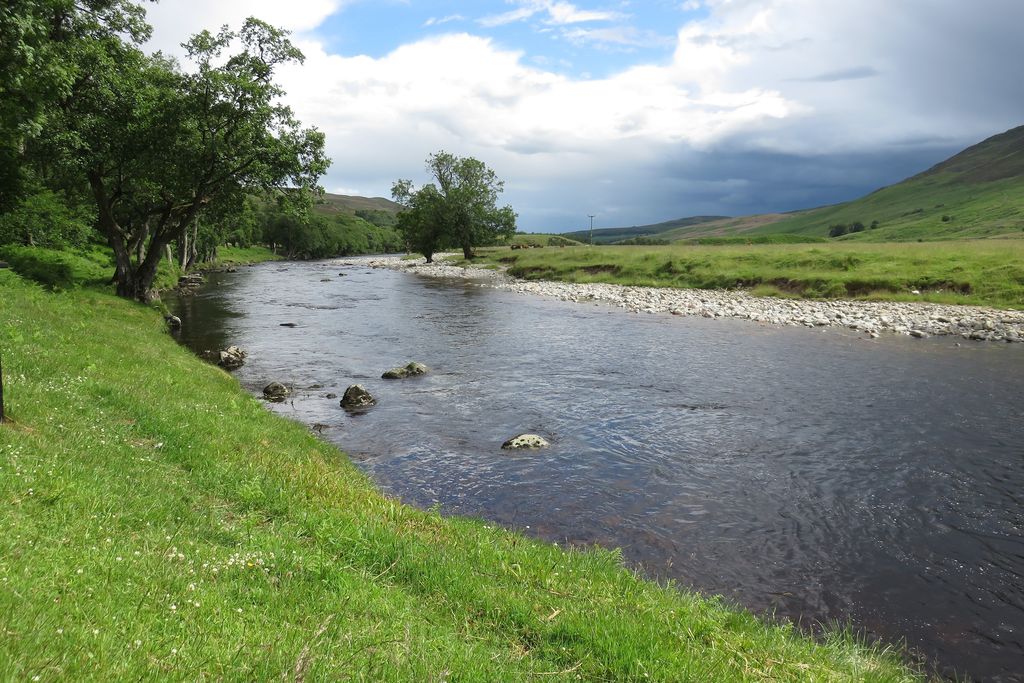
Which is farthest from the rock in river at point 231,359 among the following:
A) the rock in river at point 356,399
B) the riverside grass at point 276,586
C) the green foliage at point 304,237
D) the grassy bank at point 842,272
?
the green foliage at point 304,237

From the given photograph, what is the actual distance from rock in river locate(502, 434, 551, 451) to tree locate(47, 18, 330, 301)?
1033 inches

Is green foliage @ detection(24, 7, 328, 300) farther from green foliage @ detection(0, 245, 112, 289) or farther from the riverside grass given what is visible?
the riverside grass

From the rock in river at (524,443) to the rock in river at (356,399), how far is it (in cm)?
643

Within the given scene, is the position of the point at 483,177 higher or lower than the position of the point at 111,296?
higher

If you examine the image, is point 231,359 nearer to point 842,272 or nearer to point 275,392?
point 275,392

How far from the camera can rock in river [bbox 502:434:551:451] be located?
17.1 metres

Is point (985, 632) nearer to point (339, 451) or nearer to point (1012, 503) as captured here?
point (1012, 503)

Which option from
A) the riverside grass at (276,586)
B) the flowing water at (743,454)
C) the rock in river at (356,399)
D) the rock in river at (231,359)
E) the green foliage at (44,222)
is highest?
the green foliage at (44,222)

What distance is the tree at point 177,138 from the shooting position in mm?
30812

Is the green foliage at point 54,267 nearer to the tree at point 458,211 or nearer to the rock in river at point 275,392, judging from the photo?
the rock in river at point 275,392

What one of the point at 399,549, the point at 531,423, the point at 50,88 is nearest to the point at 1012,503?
the point at 531,423

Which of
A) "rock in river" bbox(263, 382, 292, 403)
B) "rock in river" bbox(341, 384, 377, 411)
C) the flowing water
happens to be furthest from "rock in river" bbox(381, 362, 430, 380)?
"rock in river" bbox(263, 382, 292, 403)

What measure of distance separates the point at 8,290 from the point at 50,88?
799cm

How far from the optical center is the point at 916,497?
14.0 meters
